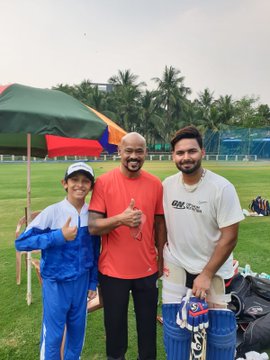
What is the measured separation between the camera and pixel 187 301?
7.59 feet

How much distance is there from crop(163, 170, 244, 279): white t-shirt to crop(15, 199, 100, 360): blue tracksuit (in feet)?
2.41

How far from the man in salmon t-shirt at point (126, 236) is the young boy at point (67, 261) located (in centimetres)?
12

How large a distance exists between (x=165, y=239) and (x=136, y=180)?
1.84 feet

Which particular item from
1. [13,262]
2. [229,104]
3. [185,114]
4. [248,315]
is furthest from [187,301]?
[229,104]

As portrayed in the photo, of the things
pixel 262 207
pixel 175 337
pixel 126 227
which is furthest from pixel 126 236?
pixel 262 207

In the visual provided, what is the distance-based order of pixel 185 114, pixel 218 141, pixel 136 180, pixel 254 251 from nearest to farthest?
pixel 136 180 < pixel 254 251 < pixel 218 141 < pixel 185 114

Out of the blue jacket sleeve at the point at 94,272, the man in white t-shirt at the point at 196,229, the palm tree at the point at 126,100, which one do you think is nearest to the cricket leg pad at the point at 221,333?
the man in white t-shirt at the point at 196,229

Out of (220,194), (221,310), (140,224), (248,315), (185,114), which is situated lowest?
(248,315)

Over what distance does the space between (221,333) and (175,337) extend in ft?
1.12

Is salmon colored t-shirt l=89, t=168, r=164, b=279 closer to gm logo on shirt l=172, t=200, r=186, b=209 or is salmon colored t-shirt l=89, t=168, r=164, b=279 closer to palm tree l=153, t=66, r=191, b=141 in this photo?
gm logo on shirt l=172, t=200, r=186, b=209

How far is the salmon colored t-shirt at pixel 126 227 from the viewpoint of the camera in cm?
255

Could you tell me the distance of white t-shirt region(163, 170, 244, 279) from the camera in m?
2.24

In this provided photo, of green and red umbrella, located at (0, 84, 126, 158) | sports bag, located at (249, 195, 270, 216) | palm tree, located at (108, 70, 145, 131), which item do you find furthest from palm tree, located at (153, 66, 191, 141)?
green and red umbrella, located at (0, 84, 126, 158)

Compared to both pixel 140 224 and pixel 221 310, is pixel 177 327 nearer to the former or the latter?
pixel 221 310
